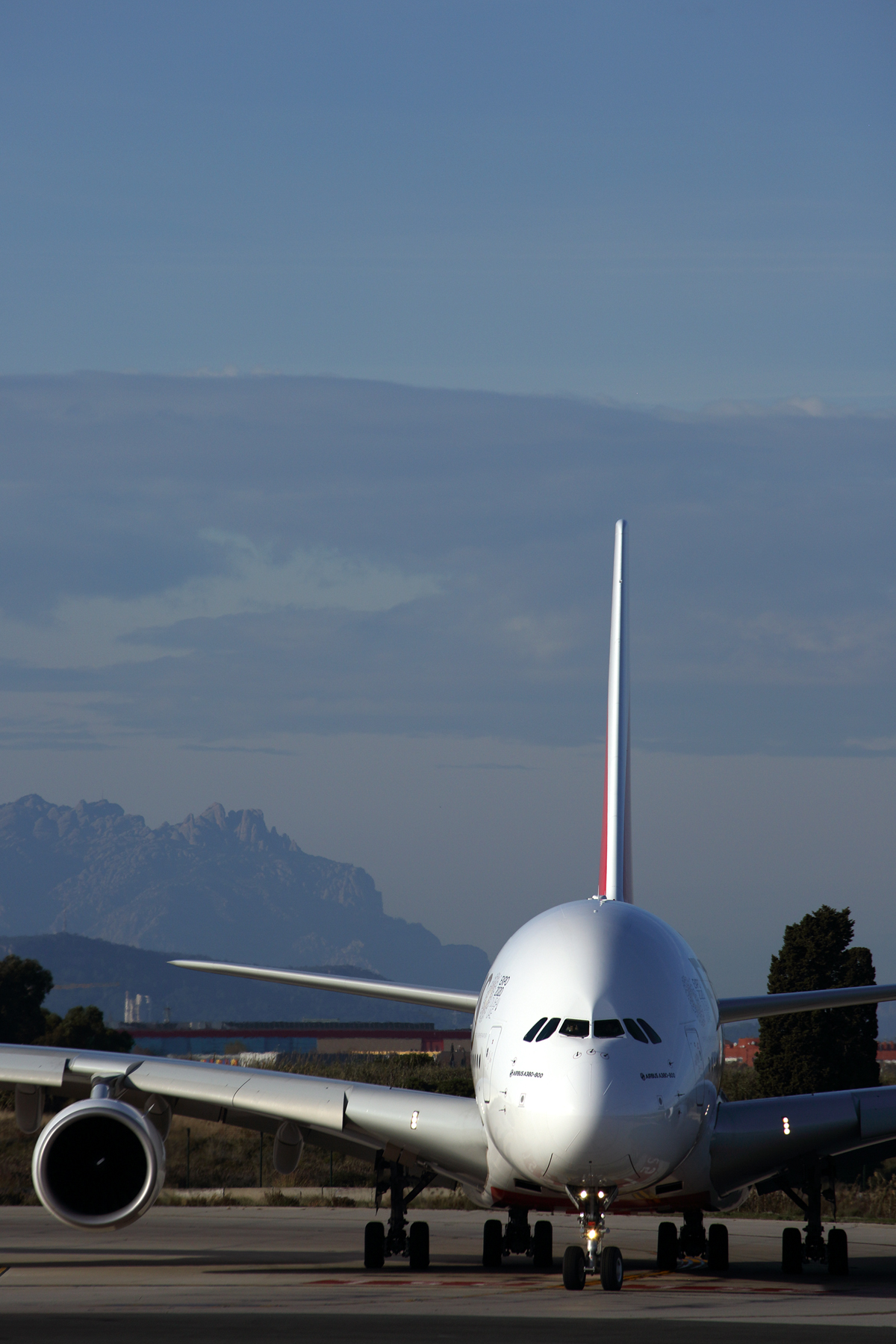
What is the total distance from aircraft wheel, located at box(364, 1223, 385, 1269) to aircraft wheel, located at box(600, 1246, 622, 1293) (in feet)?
14.4

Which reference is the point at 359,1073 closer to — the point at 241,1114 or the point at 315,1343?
the point at 241,1114

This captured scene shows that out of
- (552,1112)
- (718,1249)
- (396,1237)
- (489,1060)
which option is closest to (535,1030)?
(552,1112)

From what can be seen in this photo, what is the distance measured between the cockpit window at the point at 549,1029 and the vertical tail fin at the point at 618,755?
5472 millimetres

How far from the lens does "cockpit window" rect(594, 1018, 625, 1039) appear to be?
15180mm

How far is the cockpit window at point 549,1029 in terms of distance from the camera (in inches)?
606

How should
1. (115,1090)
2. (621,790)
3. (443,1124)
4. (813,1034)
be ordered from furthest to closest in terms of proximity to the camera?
(813,1034) < (621,790) < (115,1090) < (443,1124)

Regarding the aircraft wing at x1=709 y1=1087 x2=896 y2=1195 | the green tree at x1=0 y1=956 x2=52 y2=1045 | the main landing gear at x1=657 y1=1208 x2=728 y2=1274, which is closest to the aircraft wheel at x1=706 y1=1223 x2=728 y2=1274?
the main landing gear at x1=657 y1=1208 x2=728 y2=1274

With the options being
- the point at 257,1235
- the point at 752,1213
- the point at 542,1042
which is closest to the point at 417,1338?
the point at 542,1042

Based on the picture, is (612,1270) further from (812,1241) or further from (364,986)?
(364,986)

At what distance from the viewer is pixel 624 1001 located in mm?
15516

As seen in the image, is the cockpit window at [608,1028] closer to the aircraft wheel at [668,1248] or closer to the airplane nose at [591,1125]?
the airplane nose at [591,1125]

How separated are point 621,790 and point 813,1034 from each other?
76.4 feet

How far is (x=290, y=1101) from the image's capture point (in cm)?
1897

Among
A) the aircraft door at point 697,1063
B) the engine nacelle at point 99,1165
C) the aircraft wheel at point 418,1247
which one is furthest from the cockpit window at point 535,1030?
the aircraft wheel at point 418,1247
